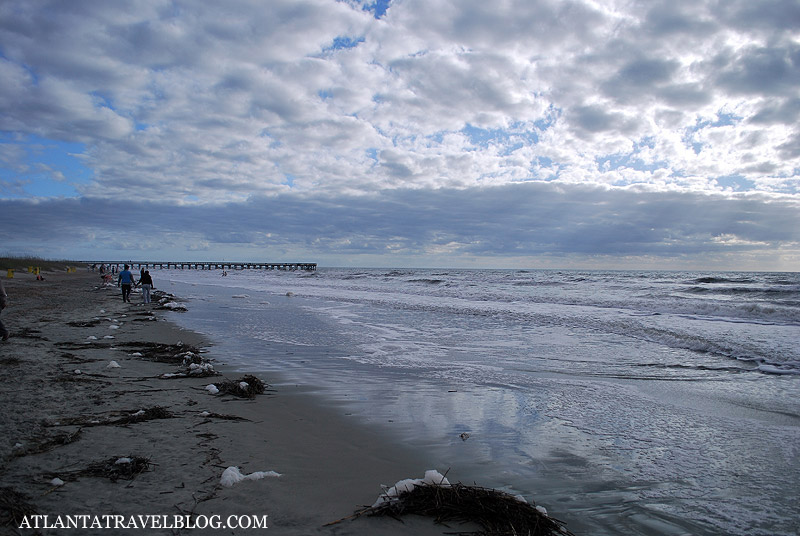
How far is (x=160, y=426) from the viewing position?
4355mm

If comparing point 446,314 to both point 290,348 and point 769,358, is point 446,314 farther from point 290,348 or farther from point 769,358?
point 769,358

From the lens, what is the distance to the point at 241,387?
5797 mm

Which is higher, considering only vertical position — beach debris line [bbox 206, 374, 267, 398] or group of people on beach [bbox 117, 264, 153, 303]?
group of people on beach [bbox 117, 264, 153, 303]

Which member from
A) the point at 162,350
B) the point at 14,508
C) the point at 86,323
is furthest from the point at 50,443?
the point at 86,323

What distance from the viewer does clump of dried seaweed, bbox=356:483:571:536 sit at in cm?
273

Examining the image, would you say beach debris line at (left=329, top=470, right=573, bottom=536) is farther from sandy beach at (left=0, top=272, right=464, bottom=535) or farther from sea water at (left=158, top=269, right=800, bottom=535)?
sea water at (left=158, top=269, right=800, bottom=535)

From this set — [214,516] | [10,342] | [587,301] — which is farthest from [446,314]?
[214,516]

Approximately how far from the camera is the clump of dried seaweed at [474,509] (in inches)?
108

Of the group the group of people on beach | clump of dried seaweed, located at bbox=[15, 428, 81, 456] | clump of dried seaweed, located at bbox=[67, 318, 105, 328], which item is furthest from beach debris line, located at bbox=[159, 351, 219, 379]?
the group of people on beach

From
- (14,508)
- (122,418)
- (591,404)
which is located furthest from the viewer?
(591,404)

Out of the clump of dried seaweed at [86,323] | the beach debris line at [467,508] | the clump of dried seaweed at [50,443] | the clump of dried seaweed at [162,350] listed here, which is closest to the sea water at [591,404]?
the beach debris line at [467,508]

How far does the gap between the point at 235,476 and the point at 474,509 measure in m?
1.77

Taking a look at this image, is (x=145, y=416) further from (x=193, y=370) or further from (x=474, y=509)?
(x=474, y=509)

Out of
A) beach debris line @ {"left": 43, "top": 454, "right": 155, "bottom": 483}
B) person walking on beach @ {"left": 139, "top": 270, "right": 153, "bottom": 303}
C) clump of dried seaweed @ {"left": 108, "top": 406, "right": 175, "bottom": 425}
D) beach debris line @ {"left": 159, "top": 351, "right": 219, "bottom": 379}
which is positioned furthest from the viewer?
person walking on beach @ {"left": 139, "top": 270, "right": 153, "bottom": 303}
